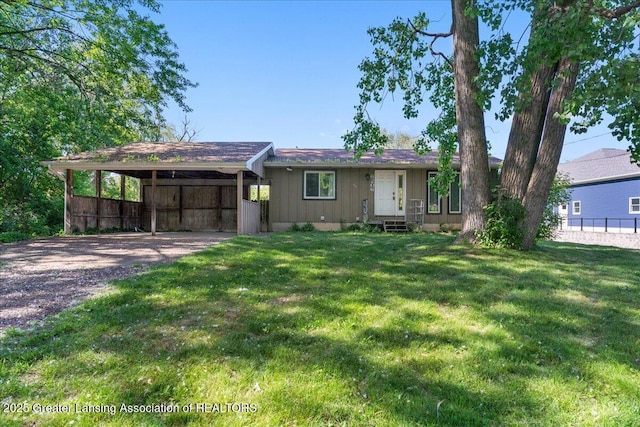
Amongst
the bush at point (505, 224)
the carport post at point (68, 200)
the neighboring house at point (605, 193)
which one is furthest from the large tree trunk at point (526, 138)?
the neighboring house at point (605, 193)

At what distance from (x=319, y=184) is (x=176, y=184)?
6000 mm

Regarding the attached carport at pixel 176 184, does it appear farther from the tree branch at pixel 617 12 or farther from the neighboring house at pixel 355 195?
the tree branch at pixel 617 12

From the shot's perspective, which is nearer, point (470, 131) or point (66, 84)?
point (470, 131)

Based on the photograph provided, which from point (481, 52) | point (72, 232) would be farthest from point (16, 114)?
point (481, 52)

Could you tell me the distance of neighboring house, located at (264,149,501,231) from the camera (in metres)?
13.5

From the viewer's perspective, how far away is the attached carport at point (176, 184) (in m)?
10.4

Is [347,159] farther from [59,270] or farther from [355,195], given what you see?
[59,270]

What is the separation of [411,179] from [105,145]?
12080mm

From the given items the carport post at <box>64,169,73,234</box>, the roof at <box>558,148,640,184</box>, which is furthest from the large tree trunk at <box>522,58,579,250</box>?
the roof at <box>558,148,640,184</box>

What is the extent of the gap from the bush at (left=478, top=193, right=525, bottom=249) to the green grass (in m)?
1.79

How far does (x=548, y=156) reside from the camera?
642 cm

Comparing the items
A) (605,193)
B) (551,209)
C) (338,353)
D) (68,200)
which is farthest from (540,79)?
(605,193)

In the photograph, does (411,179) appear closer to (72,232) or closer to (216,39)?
(216,39)

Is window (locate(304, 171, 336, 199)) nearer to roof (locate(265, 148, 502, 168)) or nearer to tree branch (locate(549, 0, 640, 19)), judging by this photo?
roof (locate(265, 148, 502, 168))
